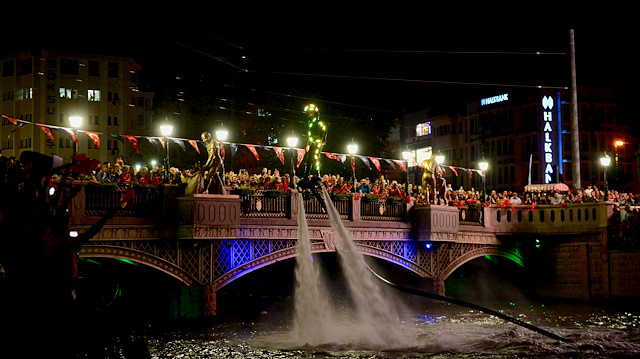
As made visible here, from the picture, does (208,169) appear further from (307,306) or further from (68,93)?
(68,93)

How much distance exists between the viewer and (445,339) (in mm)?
29094

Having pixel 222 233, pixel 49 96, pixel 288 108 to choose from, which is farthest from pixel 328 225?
pixel 49 96

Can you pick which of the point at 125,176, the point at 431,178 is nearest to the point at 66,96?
the point at 431,178

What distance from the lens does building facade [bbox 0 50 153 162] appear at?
98000 millimetres

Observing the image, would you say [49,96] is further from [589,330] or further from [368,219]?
[589,330]

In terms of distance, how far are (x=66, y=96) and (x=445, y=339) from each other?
8150 cm

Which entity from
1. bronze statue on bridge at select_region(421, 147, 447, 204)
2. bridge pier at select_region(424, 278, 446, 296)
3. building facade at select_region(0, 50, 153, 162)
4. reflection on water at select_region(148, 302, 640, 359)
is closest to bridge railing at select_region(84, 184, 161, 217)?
reflection on water at select_region(148, 302, 640, 359)

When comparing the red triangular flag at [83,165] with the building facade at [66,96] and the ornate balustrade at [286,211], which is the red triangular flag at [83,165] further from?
the building facade at [66,96]

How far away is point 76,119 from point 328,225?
1294 cm

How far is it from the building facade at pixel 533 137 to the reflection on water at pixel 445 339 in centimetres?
5020

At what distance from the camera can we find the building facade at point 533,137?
8875 cm

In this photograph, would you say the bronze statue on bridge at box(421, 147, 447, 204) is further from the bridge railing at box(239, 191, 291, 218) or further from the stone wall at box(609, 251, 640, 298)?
the stone wall at box(609, 251, 640, 298)

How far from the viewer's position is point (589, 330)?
3212 centimetres

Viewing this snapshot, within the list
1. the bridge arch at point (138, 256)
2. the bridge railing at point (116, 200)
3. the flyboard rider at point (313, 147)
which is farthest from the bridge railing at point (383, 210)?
the flyboard rider at point (313, 147)
